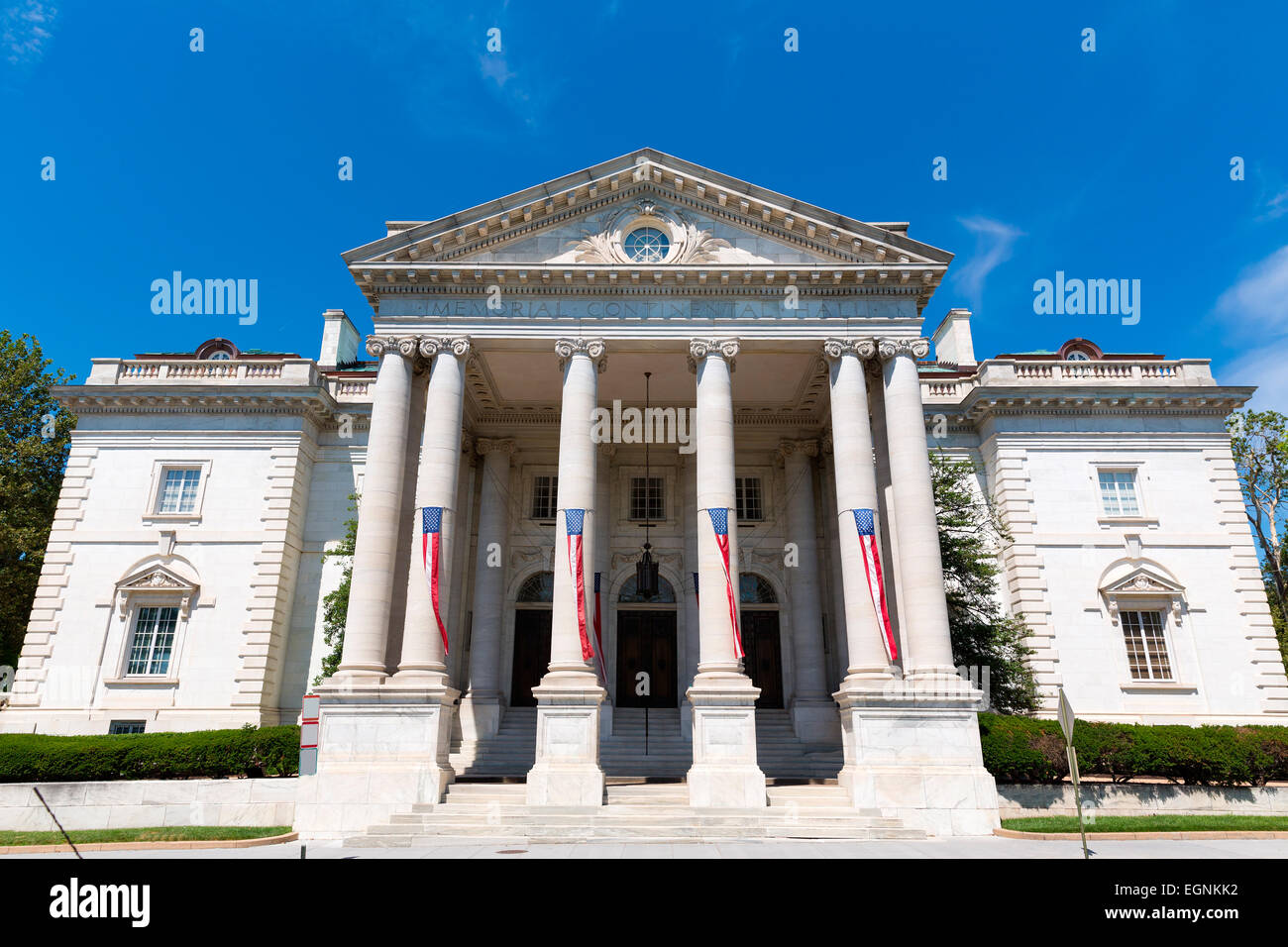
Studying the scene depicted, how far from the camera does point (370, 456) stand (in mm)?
22406

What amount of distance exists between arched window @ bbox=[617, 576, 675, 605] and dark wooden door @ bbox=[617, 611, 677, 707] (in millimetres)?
445

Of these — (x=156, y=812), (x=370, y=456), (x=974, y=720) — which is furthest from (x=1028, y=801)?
(x=156, y=812)

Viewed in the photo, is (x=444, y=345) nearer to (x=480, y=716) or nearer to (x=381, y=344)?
(x=381, y=344)

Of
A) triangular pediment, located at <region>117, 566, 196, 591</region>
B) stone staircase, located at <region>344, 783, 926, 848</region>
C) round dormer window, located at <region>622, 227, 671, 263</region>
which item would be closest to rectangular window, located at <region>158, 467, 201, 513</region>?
triangular pediment, located at <region>117, 566, 196, 591</region>

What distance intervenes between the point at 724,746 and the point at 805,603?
1028cm

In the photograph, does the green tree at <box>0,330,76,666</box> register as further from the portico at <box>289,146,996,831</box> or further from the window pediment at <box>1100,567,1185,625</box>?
the window pediment at <box>1100,567,1185,625</box>

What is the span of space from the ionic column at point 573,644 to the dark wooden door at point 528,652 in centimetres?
651

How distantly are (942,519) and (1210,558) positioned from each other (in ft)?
31.5

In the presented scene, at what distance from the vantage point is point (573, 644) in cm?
2038

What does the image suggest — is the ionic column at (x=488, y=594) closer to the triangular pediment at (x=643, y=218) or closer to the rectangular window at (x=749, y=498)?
the triangular pediment at (x=643, y=218)

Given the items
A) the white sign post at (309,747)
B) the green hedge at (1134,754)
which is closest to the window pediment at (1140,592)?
the green hedge at (1134,754)

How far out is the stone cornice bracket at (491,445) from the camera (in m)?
30.2

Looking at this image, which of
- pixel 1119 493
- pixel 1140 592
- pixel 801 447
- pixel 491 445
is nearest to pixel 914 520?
pixel 801 447
